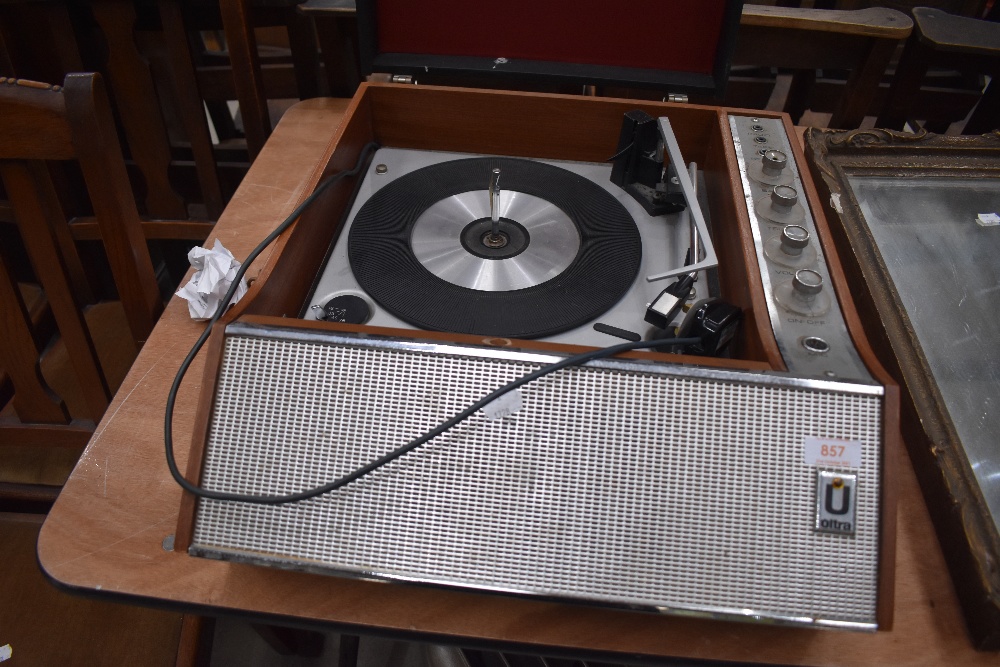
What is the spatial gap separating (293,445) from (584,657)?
0.37 m

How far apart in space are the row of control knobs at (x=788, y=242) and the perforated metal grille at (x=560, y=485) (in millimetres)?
157

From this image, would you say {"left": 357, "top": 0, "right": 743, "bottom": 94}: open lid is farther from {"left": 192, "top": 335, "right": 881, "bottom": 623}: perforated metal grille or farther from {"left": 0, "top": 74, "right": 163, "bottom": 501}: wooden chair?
{"left": 192, "top": 335, "right": 881, "bottom": 623}: perforated metal grille

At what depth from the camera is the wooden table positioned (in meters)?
0.70

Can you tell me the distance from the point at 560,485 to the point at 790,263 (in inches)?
16.5

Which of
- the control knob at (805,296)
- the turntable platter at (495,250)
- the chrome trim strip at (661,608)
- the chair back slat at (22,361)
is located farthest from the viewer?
the chair back slat at (22,361)

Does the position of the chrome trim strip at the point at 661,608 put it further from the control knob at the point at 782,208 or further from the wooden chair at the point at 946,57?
the wooden chair at the point at 946,57

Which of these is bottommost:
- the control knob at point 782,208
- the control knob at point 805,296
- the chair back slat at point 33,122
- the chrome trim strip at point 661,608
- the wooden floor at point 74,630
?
the wooden floor at point 74,630

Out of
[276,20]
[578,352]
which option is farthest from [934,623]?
[276,20]

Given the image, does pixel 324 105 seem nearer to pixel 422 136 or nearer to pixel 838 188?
pixel 422 136

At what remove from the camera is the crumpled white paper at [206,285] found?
1.00 m

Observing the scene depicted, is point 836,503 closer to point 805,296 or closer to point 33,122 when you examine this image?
point 805,296

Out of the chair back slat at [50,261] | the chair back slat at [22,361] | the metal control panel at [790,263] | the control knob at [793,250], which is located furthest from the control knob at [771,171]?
the chair back slat at [22,361]

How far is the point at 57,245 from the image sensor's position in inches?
38.5

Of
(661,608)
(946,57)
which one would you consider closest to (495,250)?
(661,608)
